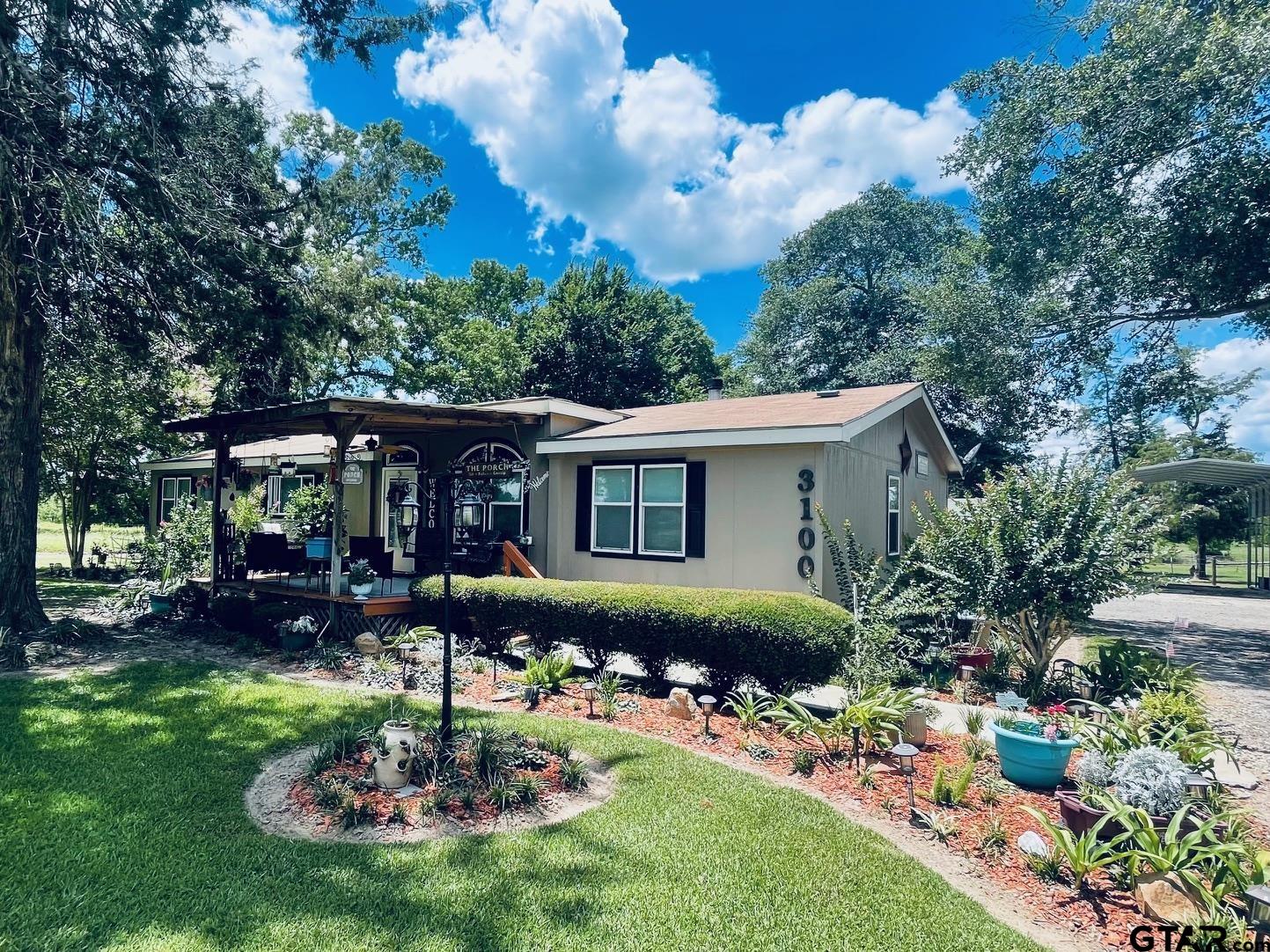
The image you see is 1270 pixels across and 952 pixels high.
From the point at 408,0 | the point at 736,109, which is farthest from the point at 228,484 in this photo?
the point at 736,109

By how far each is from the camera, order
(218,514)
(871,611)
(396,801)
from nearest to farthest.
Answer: (396,801) → (871,611) → (218,514)

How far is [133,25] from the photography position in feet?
29.7

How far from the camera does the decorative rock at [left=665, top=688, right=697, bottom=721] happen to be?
6.44 metres

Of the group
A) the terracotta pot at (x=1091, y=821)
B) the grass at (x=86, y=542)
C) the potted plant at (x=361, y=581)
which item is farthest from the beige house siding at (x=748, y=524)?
the grass at (x=86, y=542)

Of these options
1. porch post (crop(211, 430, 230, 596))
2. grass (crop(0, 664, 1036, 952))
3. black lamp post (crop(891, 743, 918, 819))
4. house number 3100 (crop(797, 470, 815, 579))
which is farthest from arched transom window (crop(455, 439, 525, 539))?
black lamp post (crop(891, 743, 918, 819))

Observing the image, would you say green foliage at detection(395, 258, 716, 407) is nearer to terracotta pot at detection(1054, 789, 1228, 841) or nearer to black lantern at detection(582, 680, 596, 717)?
black lantern at detection(582, 680, 596, 717)

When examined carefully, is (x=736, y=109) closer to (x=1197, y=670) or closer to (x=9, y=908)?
(x=1197, y=670)

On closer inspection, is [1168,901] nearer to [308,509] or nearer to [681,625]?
[681,625]

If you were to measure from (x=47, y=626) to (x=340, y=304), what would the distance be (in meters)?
8.05

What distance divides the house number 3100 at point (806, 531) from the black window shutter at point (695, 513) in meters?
1.44

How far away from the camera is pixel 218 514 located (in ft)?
37.1

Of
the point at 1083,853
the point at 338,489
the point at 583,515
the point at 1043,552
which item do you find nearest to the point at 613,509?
the point at 583,515

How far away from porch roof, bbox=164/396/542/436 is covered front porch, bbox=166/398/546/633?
0.07 feet

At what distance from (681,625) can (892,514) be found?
21.5 ft
